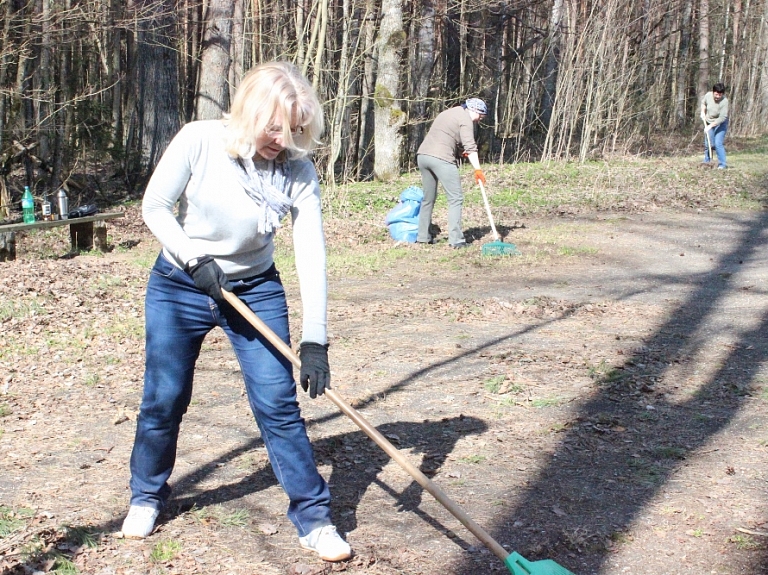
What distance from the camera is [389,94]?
676 inches

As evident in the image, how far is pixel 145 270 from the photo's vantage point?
31.9 ft

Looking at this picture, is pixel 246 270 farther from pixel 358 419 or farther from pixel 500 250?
pixel 500 250

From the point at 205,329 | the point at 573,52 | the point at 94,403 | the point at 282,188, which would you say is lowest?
the point at 94,403

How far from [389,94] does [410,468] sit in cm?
1482

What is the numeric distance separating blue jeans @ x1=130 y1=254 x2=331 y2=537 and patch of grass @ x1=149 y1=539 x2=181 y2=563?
487 millimetres

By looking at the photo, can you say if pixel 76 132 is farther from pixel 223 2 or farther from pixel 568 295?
pixel 568 295

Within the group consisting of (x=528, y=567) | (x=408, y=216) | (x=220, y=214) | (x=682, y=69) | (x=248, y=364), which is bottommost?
(x=528, y=567)

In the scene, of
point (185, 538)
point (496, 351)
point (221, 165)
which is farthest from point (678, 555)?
point (496, 351)

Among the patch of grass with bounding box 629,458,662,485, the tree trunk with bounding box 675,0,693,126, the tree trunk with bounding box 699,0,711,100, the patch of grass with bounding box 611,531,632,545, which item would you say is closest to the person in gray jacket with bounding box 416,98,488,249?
the patch of grass with bounding box 629,458,662,485

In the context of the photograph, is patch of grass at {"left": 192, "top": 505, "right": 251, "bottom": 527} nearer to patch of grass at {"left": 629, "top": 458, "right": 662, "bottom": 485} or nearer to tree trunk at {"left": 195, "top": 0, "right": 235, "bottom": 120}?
patch of grass at {"left": 629, "top": 458, "right": 662, "bottom": 485}

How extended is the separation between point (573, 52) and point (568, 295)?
1001 cm

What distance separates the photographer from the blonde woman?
296cm

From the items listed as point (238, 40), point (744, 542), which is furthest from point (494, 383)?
point (238, 40)

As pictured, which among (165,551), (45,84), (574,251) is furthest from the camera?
(45,84)
